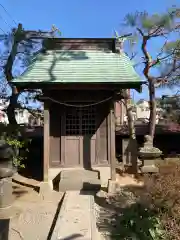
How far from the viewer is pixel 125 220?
19.2 ft

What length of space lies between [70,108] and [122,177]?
3.43 meters

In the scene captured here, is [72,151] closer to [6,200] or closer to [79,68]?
[79,68]

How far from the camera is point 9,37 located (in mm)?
14094

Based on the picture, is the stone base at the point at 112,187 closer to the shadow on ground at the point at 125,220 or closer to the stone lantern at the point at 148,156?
the shadow on ground at the point at 125,220

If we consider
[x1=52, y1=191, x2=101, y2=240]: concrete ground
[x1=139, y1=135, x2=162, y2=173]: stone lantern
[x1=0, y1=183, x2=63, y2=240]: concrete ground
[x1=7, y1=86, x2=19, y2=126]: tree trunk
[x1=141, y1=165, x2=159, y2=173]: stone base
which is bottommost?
[x1=0, y1=183, x2=63, y2=240]: concrete ground

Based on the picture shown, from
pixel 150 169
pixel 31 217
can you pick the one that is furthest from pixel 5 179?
pixel 150 169

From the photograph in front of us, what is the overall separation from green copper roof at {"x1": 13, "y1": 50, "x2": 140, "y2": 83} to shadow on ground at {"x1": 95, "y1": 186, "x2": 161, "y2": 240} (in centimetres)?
392

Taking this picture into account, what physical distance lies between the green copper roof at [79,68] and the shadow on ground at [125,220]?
12.9ft

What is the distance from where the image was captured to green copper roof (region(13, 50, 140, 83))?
29.8 ft

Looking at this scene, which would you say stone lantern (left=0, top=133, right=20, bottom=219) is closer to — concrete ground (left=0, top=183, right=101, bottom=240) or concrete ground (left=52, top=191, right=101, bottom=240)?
concrete ground (left=0, top=183, right=101, bottom=240)

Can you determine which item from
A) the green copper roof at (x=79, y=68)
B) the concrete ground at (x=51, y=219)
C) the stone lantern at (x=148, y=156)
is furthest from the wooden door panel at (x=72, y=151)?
the green copper roof at (x=79, y=68)

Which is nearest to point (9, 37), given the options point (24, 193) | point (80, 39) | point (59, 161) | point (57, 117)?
point (80, 39)

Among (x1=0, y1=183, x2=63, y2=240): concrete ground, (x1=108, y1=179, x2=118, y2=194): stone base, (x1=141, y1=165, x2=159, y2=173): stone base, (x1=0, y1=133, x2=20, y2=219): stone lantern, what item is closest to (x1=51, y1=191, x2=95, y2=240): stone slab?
(x1=0, y1=183, x2=63, y2=240): concrete ground

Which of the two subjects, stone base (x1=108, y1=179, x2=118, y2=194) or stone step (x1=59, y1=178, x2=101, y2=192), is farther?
stone step (x1=59, y1=178, x2=101, y2=192)
